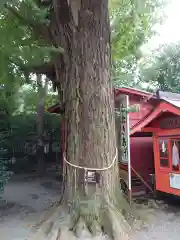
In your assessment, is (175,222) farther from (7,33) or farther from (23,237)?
(7,33)

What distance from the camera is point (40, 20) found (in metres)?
6.18

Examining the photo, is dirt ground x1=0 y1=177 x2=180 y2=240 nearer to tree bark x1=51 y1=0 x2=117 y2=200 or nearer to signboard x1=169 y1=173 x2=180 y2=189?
signboard x1=169 y1=173 x2=180 y2=189

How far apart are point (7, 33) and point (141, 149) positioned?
7.24m

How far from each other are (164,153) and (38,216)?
13.2 ft

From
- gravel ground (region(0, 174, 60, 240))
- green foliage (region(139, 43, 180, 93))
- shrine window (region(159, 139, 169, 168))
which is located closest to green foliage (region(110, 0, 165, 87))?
shrine window (region(159, 139, 169, 168))

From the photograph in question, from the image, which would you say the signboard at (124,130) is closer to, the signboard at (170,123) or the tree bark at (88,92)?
the signboard at (170,123)

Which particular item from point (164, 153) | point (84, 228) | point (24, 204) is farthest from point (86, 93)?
point (24, 204)

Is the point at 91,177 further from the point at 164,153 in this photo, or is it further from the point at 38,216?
the point at 164,153

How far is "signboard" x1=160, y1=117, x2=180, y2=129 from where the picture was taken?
7859 millimetres

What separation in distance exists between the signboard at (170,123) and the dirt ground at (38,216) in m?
2.25

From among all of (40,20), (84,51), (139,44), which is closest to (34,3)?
(40,20)

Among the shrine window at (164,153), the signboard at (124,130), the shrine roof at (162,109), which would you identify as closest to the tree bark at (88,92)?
the signboard at (124,130)

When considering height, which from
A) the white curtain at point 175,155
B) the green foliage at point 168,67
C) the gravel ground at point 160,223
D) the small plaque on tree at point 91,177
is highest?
the green foliage at point 168,67

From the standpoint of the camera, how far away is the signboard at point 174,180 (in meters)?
7.93
